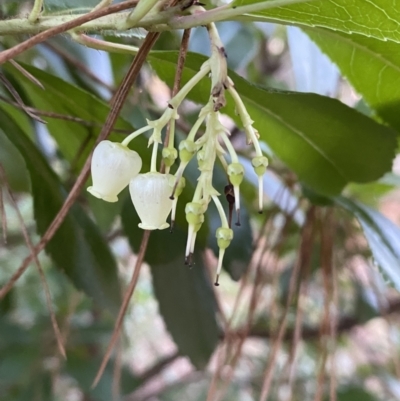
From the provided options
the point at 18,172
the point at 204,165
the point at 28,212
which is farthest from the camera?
the point at 28,212

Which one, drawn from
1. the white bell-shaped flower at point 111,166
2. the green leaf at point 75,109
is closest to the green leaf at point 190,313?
the green leaf at point 75,109

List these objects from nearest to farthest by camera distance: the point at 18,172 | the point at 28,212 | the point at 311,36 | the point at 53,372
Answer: the point at 311,36, the point at 18,172, the point at 53,372, the point at 28,212

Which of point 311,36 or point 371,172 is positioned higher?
point 311,36

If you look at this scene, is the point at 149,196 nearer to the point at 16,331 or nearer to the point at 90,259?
the point at 90,259

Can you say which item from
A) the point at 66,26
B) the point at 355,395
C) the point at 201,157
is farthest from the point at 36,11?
the point at 355,395

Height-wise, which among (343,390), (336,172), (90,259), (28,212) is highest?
(336,172)

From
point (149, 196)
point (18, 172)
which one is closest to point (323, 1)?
point (149, 196)
